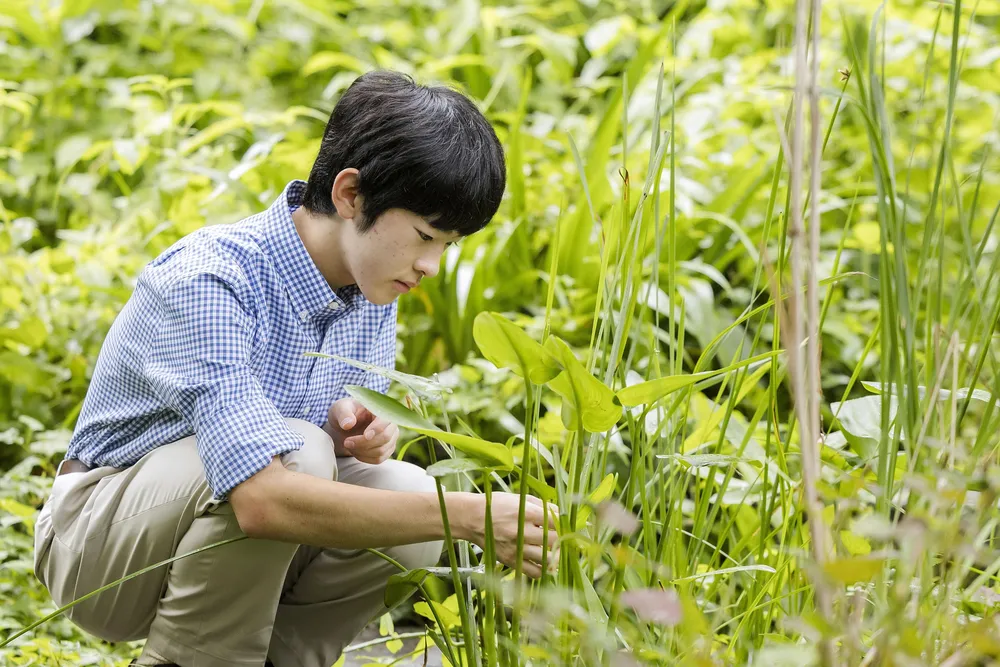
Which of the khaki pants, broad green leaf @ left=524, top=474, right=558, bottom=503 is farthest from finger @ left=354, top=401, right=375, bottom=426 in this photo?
broad green leaf @ left=524, top=474, right=558, bottom=503

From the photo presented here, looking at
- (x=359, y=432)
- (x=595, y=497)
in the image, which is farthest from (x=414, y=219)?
(x=595, y=497)

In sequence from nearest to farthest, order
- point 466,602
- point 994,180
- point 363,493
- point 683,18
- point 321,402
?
point 466,602, point 363,493, point 321,402, point 994,180, point 683,18

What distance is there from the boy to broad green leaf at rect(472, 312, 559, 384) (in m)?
0.30

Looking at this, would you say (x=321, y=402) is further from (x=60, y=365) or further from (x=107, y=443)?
(x=60, y=365)

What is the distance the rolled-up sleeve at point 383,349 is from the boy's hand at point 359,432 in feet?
0.17

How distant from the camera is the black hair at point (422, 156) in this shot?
1144 millimetres

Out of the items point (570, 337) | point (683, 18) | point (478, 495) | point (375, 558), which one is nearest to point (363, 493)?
point (478, 495)

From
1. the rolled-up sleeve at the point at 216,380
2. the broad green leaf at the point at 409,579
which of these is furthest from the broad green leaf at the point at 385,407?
the rolled-up sleeve at the point at 216,380

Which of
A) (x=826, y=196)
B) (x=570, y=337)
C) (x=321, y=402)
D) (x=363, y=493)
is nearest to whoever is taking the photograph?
(x=363, y=493)

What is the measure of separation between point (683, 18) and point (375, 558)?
2936 millimetres

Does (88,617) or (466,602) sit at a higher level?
(466,602)

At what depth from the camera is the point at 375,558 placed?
131 cm

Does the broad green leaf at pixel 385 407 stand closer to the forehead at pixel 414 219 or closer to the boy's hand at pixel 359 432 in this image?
the forehead at pixel 414 219

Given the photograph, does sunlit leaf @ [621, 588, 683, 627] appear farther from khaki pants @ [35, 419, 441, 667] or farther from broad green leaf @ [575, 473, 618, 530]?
khaki pants @ [35, 419, 441, 667]
